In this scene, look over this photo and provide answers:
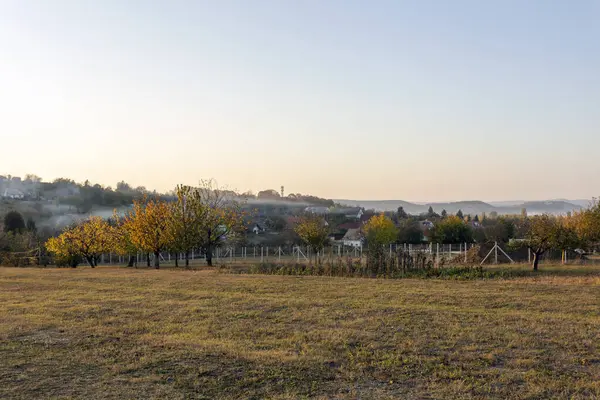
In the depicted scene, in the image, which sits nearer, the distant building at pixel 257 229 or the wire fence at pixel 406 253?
the wire fence at pixel 406 253

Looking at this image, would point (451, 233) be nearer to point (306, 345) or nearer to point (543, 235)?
point (543, 235)

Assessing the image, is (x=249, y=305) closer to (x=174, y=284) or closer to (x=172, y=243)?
(x=174, y=284)

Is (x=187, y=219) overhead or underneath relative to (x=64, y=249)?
overhead

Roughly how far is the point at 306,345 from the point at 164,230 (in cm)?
2316

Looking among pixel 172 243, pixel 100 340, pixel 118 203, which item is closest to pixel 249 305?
pixel 100 340

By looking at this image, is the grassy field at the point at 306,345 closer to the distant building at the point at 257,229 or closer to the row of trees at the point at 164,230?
the row of trees at the point at 164,230

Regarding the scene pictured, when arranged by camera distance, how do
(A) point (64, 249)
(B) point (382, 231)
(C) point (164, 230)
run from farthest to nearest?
(B) point (382, 231)
(A) point (64, 249)
(C) point (164, 230)

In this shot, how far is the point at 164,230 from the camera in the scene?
2950cm

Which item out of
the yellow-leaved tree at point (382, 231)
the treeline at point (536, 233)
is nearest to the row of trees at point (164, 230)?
the treeline at point (536, 233)

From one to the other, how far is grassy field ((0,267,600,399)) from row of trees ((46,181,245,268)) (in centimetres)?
1530

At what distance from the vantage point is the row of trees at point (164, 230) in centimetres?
2934

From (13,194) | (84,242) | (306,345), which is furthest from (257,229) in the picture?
(13,194)

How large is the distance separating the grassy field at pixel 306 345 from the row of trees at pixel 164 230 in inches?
602

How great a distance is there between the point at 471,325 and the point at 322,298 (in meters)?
4.55
